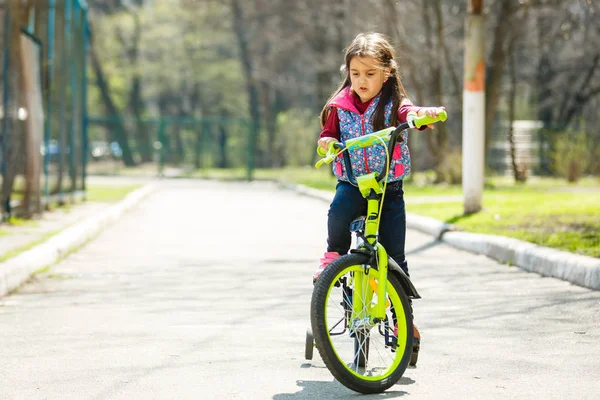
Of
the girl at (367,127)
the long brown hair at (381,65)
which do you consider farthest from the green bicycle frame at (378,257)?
the long brown hair at (381,65)

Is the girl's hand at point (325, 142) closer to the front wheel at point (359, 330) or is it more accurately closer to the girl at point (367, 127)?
the girl at point (367, 127)

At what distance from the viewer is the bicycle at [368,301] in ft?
16.7

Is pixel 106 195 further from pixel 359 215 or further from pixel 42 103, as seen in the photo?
pixel 359 215

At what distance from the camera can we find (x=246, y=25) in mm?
51750

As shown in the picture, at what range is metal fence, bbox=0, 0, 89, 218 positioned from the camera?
1429 centimetres

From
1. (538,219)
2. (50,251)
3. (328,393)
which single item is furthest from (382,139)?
(538,219)

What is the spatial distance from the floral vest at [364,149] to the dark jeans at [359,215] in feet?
Answer: 0.25

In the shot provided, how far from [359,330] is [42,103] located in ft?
39.2

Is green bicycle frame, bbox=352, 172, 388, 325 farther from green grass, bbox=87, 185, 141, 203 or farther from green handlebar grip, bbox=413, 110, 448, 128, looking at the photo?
green grass, bbox=87, 185, 141, 203

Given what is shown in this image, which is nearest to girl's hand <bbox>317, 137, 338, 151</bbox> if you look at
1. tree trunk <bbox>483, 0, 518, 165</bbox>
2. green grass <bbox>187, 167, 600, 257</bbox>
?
green grass <bbox>187, 167, 600, 257</bbox>

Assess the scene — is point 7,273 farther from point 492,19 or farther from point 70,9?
point 492,19

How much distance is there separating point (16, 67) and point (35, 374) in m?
9.79

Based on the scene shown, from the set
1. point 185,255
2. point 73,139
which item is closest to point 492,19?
point 73,139

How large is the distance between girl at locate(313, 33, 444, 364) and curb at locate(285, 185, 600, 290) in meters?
3.88
